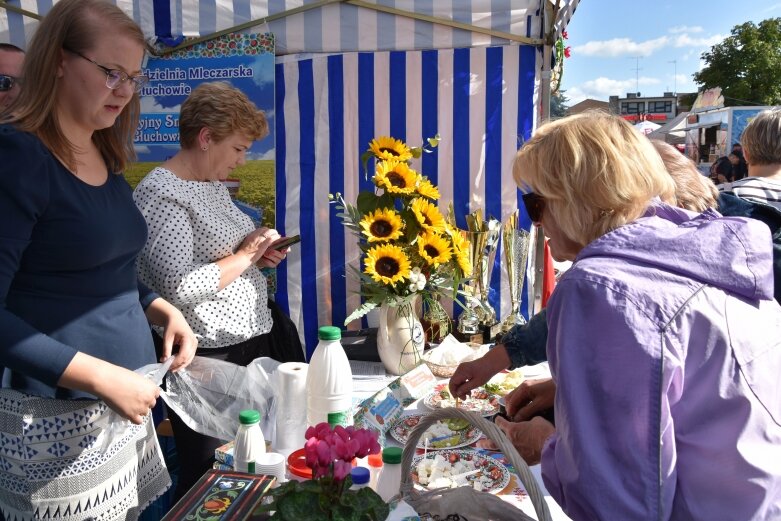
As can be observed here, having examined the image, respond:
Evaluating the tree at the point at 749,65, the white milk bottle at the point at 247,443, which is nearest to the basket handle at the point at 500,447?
the white milk bottle at the point at 247,443

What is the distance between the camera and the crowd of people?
0.92m

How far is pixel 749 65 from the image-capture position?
33844 millimetres

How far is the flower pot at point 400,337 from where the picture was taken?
224 centimetres

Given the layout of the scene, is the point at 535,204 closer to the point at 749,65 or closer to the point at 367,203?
the point at 367,203

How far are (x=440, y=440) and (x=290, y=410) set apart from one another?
0.43 meters

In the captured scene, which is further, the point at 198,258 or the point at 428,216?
the point at 428,216

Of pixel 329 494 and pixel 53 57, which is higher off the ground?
pixel 53 57

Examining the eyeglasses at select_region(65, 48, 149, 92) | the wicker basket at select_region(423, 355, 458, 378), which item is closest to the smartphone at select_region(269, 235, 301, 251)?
the wicker basket at select_region(423, 355, 458, 378)

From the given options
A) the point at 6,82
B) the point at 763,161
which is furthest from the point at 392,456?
the point at 763,161

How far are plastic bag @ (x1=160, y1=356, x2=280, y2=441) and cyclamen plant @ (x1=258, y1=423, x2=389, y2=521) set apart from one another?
758 millimetres

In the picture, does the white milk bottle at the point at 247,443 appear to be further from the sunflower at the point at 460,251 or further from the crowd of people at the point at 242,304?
the sunflower at the point at 460,251

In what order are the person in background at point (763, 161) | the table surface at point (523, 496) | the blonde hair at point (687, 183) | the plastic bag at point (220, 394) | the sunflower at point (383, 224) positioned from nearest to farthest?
1. the table surface at point (523, 496)
2. the plastic bag at point (220, 394)
3. the blonde hair at point (687, 183)
4. the sunflower at point (383, 224)
5. the person in background at point (763, 161)

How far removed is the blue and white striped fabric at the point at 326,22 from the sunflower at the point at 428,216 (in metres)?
1.11

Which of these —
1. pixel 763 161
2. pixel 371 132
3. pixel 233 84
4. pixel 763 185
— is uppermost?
pixel 233 84
